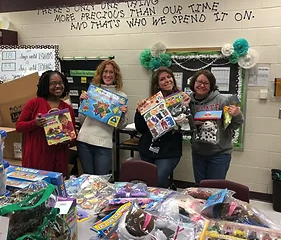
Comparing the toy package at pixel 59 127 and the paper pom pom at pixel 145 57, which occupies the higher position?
the paper pom pom at pixel 145 57

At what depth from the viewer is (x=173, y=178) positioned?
3.87 metres

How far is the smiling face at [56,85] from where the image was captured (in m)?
2.60

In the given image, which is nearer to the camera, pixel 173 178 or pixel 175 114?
pixel 175 114

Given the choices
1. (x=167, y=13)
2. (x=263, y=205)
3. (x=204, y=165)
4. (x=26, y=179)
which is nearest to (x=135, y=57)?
(x=167, y=13)

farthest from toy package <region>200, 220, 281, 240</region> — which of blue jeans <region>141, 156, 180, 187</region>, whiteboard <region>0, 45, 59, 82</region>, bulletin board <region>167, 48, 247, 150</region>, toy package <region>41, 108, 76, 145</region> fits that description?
whiteboard <region>0, 45, 59, 82</region>

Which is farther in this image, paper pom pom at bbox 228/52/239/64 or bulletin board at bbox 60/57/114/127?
bulletin board at bbox 60/57/114/127

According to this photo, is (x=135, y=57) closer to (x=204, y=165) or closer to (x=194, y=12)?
(x=194, y=12)

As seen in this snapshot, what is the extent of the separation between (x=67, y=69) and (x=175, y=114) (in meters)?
2.21

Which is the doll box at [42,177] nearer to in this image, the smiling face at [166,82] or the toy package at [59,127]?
the toy package at [59,127]

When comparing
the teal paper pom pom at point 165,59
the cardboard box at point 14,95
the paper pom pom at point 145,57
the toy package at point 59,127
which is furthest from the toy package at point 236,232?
the cardboard box at point 14,95

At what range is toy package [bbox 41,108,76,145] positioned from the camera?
99.2 inches

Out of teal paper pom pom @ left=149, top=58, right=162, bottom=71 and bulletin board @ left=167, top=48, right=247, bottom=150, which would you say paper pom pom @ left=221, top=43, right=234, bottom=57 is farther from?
teal paper pom pom @ left=149, top=58, right=162, bottom=71

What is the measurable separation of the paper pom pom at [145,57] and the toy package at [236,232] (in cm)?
269

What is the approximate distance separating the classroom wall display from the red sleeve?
1401 millimetres
